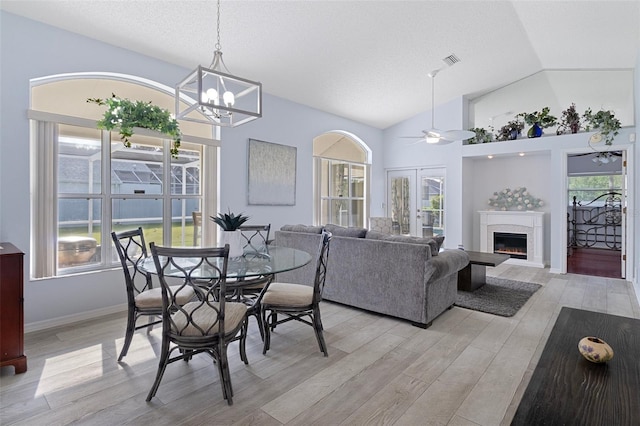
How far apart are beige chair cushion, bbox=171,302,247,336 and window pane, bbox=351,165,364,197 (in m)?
5.27

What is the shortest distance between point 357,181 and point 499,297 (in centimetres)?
393

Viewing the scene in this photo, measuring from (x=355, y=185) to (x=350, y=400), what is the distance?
5.63 metres

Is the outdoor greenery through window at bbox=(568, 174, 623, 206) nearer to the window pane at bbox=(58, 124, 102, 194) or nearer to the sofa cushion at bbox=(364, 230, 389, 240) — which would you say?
the sofa cushion at bbox=(364, 230, 389, 240)

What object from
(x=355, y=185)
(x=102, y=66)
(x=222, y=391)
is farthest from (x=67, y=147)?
(x=355, y=185)

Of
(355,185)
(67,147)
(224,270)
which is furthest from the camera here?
(355,185)

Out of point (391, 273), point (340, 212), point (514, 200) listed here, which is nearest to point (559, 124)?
point (514, 200)

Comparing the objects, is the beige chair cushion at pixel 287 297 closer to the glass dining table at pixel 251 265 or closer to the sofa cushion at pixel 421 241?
the glass dining table at pixel 251 265

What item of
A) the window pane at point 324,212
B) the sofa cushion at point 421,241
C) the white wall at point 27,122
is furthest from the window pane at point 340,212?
the white wall at point 27,122

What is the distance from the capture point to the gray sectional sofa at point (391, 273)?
3283mm

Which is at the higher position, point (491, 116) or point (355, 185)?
point (491, 116)

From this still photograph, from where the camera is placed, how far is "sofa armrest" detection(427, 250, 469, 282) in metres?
3.24

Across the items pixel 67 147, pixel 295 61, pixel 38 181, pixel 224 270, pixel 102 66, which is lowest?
pixel 224 270

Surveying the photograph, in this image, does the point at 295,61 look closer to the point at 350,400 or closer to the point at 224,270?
the point at 224,270

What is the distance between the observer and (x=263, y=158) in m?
5.19
